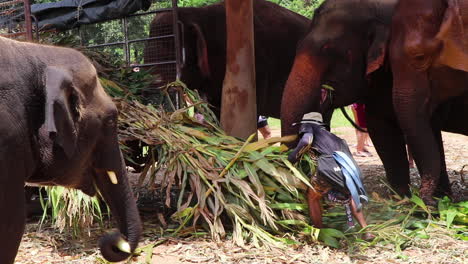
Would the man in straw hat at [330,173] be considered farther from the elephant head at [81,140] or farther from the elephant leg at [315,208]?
the elephant head at [81,140]

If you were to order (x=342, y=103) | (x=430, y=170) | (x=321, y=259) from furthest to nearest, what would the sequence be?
1. (x=342, y=103)
2. (x=430, y=170)
3. (x=321, y=259)

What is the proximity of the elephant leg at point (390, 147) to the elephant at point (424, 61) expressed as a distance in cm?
92

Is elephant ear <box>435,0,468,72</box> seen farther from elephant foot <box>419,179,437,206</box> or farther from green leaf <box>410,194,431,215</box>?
green leaf <box>410,194,431,215</box>

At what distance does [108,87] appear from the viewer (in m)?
5.77

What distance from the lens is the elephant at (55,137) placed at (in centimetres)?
267

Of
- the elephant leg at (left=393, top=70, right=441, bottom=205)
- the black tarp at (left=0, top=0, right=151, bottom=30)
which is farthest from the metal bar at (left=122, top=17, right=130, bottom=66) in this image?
the elephant leg at (left=393, top=70, right=441, bottom=205)

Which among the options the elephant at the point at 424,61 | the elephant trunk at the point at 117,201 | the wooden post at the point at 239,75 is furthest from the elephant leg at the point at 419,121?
the elephant trunk at the point at 117,201

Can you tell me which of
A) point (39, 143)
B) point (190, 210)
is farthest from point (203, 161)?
point (39, 143)

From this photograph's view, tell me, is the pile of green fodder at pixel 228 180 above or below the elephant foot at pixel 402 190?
above

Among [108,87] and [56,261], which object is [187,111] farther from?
[56,261]

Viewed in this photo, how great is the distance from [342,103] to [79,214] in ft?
9.49

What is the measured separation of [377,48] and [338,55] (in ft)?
1.32

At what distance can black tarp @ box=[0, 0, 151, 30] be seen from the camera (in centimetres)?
739

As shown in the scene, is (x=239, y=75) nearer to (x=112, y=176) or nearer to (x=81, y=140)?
(x=112, y=176)
